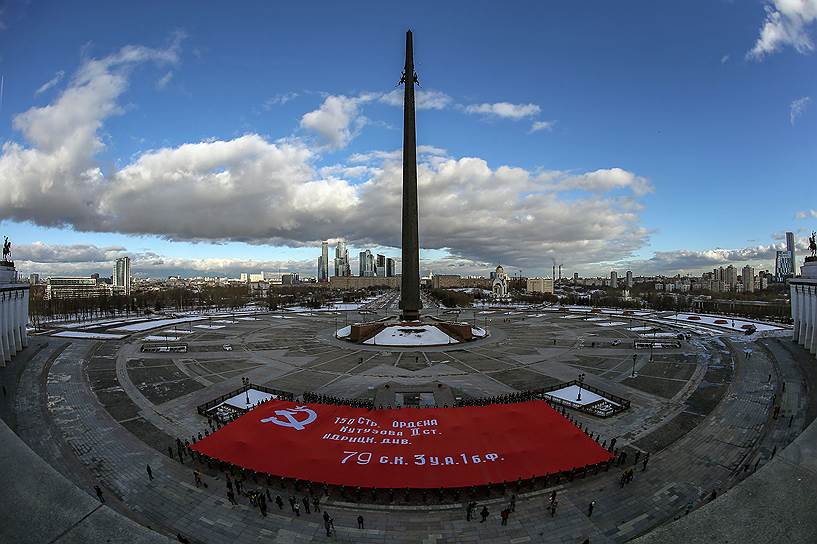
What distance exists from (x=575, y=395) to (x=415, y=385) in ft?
37.6

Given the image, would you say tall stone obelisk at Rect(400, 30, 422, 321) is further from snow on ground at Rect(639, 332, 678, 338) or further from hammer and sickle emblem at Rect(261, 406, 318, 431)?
hammer and sickle emblem at Rect(261, 406, 318, 431)

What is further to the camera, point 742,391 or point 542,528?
point 742,391

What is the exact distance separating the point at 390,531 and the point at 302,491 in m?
4.26

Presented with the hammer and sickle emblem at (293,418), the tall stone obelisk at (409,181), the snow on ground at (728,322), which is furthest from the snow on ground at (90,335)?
the snow on ground at (728,322)

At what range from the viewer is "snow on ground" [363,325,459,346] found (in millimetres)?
48250

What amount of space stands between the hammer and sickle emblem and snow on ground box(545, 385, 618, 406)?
52.9ft

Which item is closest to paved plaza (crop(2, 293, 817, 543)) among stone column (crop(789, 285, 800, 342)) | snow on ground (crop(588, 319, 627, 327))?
stone column (crop(789, 285, 800, 342))

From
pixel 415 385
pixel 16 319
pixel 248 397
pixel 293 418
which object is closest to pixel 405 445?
pixel 293 418

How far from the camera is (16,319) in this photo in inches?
1574

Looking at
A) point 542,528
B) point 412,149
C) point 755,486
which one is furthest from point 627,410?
point 412,149

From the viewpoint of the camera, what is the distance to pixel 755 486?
10188mm

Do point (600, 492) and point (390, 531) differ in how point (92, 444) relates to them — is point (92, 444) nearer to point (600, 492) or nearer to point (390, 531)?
point (390, 531)

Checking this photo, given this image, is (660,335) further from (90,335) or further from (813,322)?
(90,335)

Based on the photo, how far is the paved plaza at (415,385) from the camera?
1431 cm
